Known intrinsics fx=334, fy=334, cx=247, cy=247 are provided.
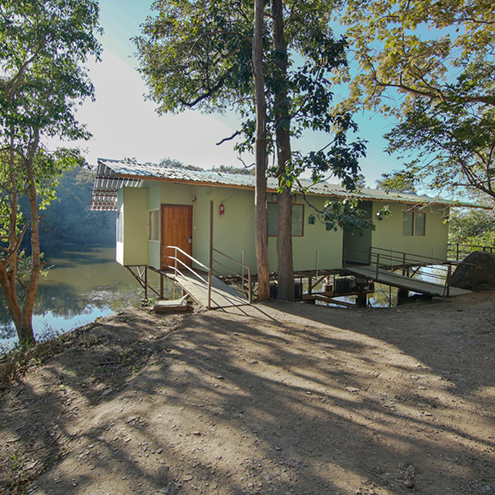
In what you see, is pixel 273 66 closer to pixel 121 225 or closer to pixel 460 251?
pixel 121 225

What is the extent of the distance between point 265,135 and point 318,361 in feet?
18.3

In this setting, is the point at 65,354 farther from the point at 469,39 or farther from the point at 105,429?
the point at 469,39

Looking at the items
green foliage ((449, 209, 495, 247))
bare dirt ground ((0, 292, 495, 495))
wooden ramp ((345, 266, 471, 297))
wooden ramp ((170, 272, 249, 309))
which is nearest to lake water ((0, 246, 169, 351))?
wooden ramp ((170, 272, 249, 309))

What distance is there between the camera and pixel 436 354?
4863 mm

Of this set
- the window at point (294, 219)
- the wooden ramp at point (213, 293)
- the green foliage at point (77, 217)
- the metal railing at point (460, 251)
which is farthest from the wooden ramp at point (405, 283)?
the green foliage at point (77, 217)

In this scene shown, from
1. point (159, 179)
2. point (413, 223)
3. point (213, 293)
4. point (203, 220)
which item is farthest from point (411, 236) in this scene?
point (159, 179)

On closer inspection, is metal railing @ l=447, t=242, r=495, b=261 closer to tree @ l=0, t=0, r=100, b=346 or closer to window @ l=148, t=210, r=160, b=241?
window @ l=148, t=210, r=160, b=241

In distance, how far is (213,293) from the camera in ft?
28.2

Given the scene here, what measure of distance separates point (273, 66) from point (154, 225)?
5.94 meters

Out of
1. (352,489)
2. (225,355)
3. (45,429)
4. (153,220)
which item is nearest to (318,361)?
(225,355)

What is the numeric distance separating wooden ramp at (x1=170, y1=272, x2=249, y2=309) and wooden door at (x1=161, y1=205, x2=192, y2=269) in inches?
47.7

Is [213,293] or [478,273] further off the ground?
[478,273]

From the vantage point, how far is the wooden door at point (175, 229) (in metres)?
10.4

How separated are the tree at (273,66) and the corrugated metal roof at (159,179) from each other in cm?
114
